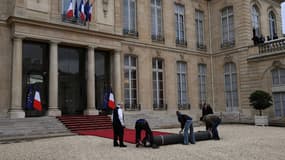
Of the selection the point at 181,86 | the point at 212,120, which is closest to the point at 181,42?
the point at 181,86

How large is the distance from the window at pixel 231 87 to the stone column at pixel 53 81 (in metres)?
10.8

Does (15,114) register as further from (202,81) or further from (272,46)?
(272,46)

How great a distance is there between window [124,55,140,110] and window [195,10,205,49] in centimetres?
552

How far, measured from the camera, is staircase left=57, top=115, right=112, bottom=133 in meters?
12.1

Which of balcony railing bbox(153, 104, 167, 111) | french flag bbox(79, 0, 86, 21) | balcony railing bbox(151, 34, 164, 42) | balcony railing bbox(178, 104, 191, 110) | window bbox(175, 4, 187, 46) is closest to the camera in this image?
french flag bbox(79, 0, 86, 21)

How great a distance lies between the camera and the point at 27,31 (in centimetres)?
1240

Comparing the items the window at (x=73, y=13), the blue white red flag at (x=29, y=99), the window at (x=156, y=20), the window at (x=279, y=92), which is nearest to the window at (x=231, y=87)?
the window at (x=279, y=92)

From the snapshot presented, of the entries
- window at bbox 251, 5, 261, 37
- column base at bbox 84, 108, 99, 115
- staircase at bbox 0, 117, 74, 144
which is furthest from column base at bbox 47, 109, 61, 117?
window at bbox 251, 5, 261, 37

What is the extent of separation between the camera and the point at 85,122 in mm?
12688

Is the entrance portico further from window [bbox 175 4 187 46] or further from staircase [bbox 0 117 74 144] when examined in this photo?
window [bbox 175 4 187 46]

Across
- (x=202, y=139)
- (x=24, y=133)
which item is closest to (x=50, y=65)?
(x=24, y=133)

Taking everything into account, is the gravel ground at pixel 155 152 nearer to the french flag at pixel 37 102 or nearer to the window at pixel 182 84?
the french flag at pixel 37 102

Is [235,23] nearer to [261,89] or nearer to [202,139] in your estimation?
[261,89]

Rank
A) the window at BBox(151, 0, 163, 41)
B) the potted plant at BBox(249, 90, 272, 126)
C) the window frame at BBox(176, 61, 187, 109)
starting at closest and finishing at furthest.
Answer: the potted plant at BBox(249, 90, 272, 126) → the window at BBox(151, 0, 163, 41) → the window frame at BBox(176, 61, 187, 109)
